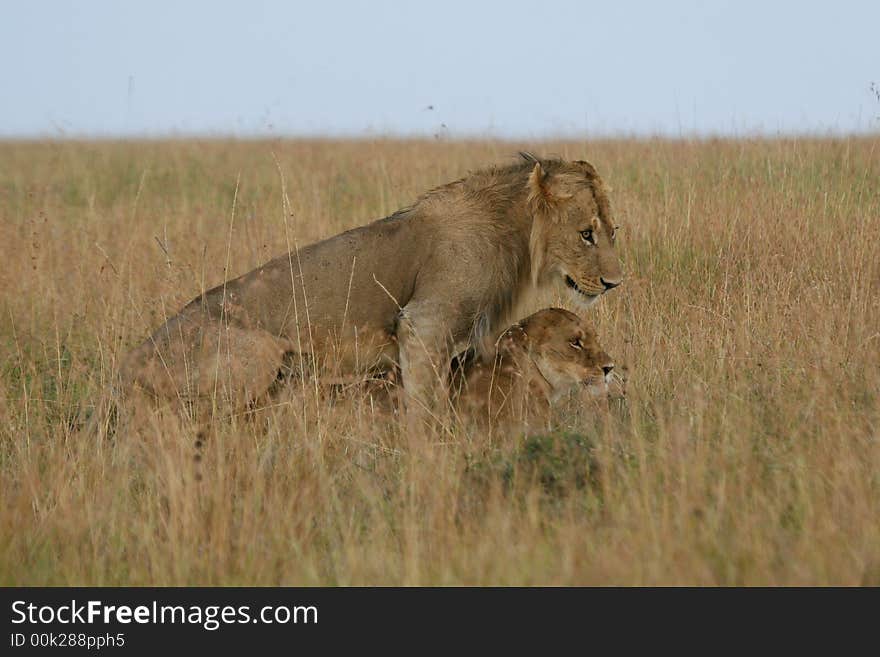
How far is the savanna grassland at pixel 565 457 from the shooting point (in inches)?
169

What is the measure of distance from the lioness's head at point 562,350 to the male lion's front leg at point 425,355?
0.42m

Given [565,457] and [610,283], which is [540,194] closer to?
[610,283]

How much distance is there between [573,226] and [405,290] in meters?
1.00

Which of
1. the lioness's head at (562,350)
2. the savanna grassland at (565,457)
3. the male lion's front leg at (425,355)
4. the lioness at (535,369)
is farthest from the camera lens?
the lioness's head at (562,350)

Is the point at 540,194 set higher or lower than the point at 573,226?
higher

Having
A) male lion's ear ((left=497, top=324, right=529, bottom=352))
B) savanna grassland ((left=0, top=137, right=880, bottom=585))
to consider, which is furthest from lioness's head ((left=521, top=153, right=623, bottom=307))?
savanna grassland ((left=0, top=137, right=880, bottom=585))

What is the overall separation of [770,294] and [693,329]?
0.82m

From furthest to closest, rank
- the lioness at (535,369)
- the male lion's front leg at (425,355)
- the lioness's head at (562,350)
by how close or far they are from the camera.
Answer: the lioness's head at (562,350)
the lioness at (535,369)
the male lion's front leg at (425,355)

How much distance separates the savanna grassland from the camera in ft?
14.1

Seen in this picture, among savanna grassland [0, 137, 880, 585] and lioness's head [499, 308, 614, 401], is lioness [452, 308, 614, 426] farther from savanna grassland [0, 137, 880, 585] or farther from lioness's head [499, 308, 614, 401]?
savanna grassland [0, 137, 880, 585]

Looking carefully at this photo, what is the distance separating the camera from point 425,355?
6.32 m

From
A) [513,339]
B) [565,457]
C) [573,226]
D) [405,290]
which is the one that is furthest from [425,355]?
[565,457]

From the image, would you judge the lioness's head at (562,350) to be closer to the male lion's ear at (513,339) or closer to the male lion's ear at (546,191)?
the male lion's ear at (513,339)

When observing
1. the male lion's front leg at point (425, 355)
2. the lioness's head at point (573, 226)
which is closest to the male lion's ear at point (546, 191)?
the lioness's head at point (573, 226)
